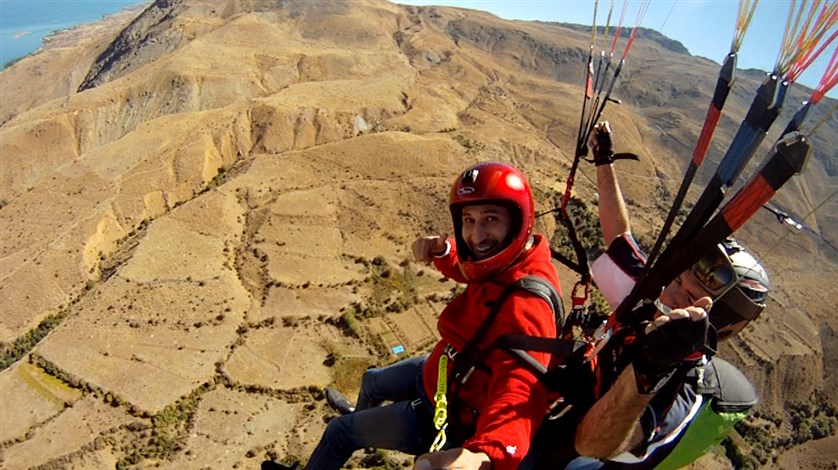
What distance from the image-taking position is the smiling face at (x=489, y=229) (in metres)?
4.09

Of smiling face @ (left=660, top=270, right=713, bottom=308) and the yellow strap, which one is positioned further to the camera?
smiling face @ (left=660, top=270, right=713, bottom=308)

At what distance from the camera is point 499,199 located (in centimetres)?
402

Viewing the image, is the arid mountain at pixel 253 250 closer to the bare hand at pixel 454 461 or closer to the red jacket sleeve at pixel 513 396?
the red jacket sleeve at pixel 513 396

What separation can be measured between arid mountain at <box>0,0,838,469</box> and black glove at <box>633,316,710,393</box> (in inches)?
98.7

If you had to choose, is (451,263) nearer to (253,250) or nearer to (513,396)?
(513,396)

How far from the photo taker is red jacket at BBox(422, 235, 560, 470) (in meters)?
3.12

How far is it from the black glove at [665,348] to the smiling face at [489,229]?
1.55 meters

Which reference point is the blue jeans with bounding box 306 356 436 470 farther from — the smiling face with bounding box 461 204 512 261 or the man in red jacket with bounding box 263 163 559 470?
the smiling face with bounding box 461 204 512 261

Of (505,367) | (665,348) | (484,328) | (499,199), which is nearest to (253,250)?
(499,199)

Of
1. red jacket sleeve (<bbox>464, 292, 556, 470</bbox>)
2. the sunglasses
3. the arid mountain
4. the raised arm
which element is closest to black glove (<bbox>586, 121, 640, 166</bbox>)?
the raised arm

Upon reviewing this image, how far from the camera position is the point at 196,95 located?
41.9 m

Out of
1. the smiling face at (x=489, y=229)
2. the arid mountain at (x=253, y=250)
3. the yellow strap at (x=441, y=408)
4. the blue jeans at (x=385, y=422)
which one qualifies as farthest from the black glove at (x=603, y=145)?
the blue jeans at (x=385, y=422)

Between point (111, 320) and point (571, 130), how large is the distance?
45.1 meters

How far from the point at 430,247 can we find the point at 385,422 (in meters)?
1.64
